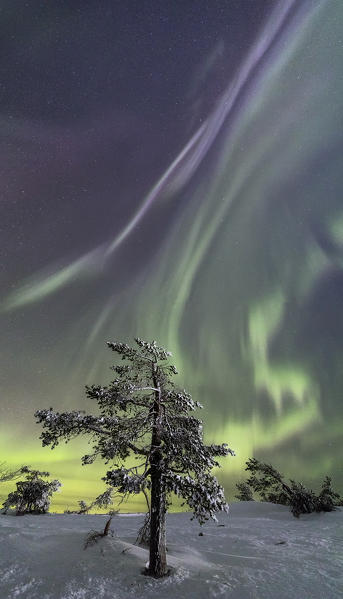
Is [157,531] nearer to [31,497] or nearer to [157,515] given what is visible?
[157,515]

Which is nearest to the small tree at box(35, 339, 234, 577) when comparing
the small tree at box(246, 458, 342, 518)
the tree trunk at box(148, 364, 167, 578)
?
the tree trunk at box(148, 364, 167, 578)

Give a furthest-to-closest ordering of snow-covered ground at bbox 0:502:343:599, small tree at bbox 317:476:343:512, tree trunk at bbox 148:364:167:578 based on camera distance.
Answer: small tree at bbox 317:476:343:512
tree trunk at bbox 148:364:167:578
snow-covered ground at bbox 0:502:343:599

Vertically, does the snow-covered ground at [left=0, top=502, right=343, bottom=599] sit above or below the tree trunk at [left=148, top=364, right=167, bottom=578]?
below

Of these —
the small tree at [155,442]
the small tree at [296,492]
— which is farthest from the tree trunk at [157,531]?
the small tree at [296,492]

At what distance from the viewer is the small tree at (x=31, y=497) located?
37906 mm

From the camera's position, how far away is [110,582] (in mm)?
10273

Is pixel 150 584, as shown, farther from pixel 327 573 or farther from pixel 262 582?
pixel 327 573

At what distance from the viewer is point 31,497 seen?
3800cm

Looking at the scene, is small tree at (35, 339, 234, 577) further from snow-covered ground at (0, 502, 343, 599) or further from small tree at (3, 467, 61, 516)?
small tree at (3, 467, 61, 516)

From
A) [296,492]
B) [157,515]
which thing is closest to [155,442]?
[157,515]

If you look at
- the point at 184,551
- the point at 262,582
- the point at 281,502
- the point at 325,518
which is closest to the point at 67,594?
the point at 262,582

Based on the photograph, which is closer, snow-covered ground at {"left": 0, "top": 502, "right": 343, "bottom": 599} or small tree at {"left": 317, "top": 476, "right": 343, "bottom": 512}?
snow-covered ground at {"left": 0, "top": 502, "right": 343, "bottom": 599}

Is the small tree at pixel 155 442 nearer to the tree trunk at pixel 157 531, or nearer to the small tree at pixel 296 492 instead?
the tree trunk at pixel 157 531

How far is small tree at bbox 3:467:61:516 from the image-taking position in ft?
124
